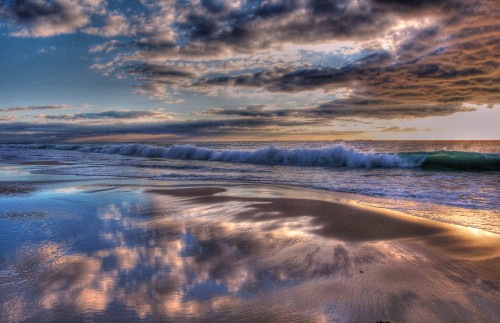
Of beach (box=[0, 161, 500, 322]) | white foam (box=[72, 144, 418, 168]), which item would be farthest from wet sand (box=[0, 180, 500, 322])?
white foam (box=[72, 144, 418, 168])

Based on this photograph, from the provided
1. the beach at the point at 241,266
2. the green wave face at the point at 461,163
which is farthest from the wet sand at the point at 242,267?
the green wave face at the point at 461,163

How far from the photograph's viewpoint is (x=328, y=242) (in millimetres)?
4371

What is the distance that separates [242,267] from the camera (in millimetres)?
3379

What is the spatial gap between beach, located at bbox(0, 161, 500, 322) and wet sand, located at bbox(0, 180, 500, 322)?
0.01m

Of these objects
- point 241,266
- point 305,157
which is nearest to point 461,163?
point 305,157

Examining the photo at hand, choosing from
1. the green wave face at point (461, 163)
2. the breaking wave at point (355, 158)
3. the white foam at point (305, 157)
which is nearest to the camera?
the green wave face at point (461, 163)

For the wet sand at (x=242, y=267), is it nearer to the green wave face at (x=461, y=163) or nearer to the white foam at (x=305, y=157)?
the white foam at (x=305, y=157)

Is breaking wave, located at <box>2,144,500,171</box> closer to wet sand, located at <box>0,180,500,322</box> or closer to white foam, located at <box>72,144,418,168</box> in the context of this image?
white foam, located at <box>72,144,418,168</box>

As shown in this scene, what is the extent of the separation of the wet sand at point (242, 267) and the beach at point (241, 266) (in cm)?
1

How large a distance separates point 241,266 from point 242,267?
0.10ft

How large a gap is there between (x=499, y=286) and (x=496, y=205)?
5030mm

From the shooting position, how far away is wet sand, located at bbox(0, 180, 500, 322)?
247 cm

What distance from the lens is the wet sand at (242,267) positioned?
8.11ft

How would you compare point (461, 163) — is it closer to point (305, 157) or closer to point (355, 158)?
point (355, 158)
